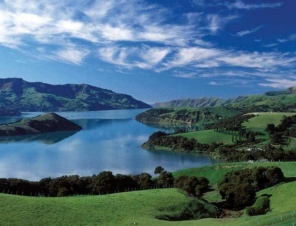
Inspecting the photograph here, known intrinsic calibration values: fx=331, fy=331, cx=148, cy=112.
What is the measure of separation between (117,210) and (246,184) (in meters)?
32.5

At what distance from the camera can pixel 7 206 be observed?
1693 inches

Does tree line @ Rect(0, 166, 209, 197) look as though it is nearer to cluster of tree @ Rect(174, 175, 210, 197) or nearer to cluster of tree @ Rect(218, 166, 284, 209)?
cluster of tree @ Rect(174, 175, 210, 197)

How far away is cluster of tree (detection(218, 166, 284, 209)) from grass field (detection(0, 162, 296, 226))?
17.8 feet

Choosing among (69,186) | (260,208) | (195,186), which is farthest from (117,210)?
(69,186)

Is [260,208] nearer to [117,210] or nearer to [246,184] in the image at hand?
[246,184]

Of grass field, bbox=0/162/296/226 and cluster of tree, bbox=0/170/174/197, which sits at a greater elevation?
grass field, bbox=0/162/296/226

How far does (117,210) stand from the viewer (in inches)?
1901

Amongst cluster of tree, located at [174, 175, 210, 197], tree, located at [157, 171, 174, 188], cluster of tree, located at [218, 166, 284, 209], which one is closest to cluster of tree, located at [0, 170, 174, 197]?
tree, located at [157, 171, 174, 188]

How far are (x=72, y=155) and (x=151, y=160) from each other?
47719 millimetres

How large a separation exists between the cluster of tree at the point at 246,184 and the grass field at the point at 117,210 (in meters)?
5.41

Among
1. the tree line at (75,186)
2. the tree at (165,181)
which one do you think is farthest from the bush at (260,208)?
the tree at (165,181)

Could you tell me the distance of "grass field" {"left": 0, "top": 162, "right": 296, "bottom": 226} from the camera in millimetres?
40250

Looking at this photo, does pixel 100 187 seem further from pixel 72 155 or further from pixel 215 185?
pixel 72 155

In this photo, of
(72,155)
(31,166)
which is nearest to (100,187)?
(31,166)
